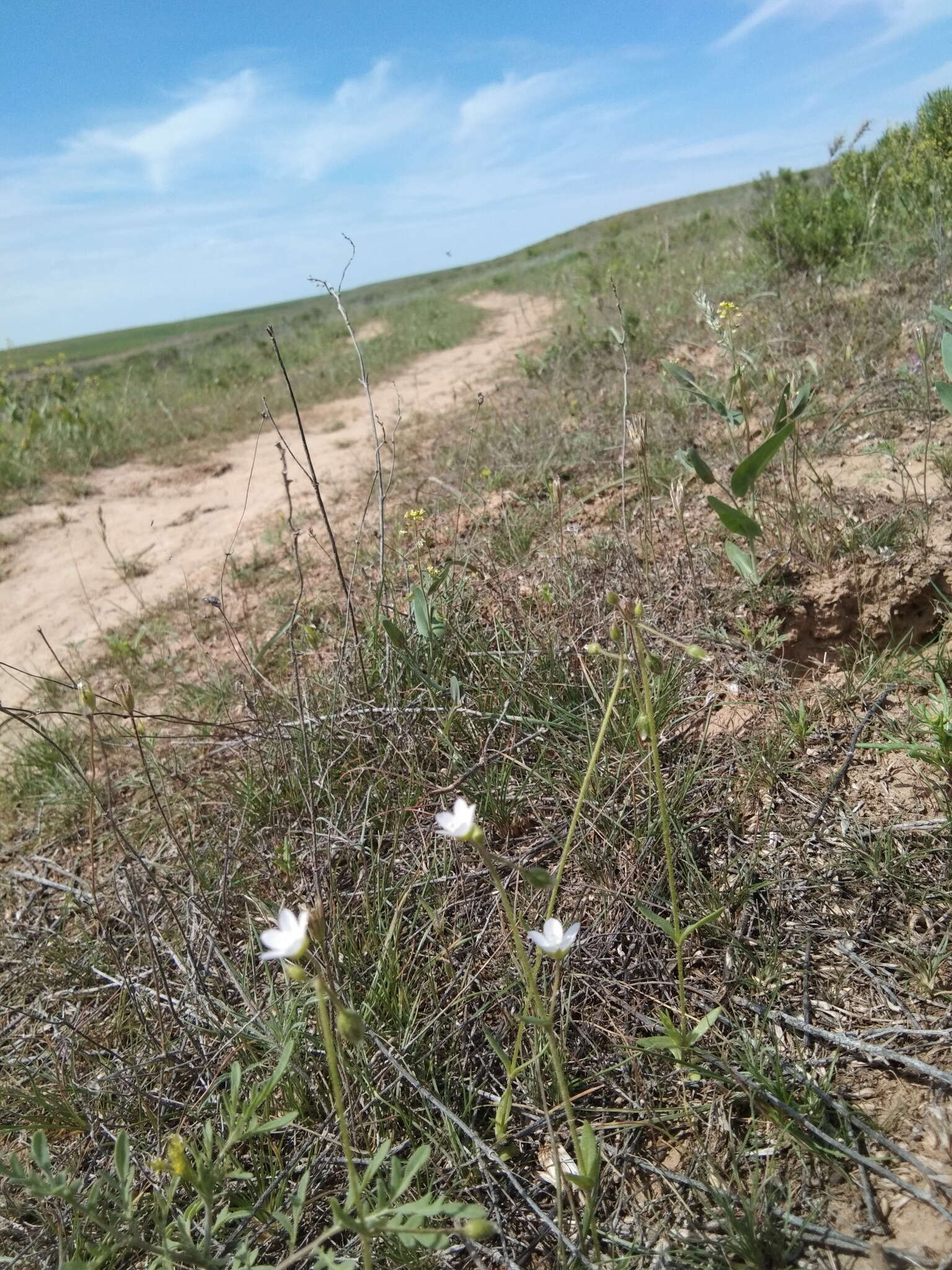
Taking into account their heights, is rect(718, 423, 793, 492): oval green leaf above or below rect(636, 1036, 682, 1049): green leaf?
above

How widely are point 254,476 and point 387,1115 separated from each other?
5.14 metres

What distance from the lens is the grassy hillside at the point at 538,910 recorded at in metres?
1.03

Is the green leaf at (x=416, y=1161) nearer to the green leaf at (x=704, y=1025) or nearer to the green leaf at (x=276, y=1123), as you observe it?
the green leaf at (x=276, y=1123)

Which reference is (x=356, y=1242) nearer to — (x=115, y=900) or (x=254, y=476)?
(x=115, y=900)

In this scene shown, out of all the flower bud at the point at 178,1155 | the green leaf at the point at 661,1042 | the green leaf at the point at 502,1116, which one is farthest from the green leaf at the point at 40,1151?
the green leaf at the point at 661,1042

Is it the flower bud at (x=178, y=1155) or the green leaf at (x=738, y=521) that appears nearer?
the flower bud at (x=178, y=1155)

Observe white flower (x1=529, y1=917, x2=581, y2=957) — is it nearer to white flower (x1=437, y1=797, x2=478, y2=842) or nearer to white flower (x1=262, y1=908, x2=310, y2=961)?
white flower (x1=437, y1=797, x2=478, y2=842)

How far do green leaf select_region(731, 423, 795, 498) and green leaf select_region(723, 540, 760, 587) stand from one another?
25cm

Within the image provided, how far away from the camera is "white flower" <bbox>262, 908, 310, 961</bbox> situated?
2.78 feet

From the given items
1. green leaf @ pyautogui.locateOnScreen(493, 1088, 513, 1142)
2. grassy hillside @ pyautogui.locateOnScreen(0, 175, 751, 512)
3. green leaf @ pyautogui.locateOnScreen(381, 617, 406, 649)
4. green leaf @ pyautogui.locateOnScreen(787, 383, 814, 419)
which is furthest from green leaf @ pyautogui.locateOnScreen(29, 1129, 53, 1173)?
grassy hillside @ pyautogui.locateOnScreen(0, 175, 751, 512)

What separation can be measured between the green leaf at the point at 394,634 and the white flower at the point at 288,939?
971 millimetres

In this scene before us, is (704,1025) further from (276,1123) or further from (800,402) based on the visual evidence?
(800,402)

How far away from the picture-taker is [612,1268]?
995 millimetres

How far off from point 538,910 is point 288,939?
0.69 meters
